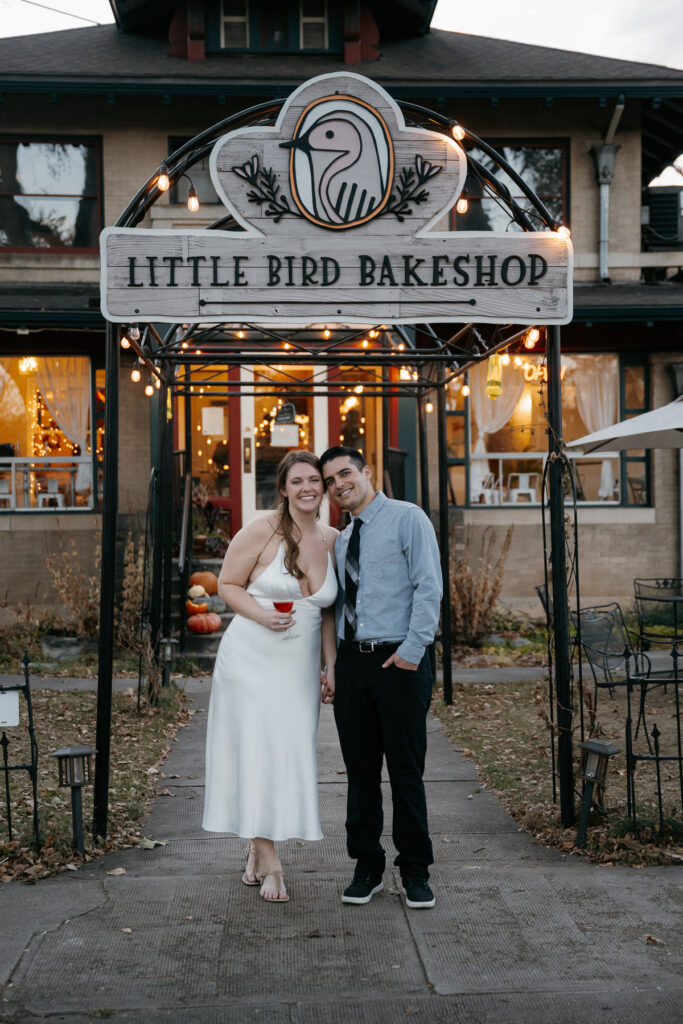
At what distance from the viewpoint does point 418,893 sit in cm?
436

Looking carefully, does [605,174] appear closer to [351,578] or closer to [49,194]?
[49,194]

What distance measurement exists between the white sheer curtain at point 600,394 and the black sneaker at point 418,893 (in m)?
10.3

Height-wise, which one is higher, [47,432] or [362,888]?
[47,432]

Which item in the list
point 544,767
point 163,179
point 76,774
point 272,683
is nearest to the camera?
point 272,683

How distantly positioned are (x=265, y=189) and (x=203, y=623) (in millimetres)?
7146

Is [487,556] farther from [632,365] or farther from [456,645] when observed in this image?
[632,365]

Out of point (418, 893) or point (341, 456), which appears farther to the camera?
point (341, 456)

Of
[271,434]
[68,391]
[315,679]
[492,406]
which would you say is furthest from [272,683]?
[492,406]

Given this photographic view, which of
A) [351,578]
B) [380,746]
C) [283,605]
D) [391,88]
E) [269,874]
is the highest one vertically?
[391,88]

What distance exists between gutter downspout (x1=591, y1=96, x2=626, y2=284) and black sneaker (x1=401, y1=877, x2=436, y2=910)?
439 inches

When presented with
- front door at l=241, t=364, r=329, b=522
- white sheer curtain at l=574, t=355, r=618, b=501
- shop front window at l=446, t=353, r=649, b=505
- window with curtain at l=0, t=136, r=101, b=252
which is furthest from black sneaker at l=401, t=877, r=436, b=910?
window with curtain at l=0, t=136, r=101, b=252

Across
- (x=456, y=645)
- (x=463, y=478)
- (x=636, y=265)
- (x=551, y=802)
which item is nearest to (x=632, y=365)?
(x=636, y=265)

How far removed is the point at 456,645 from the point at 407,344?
13.6 ft

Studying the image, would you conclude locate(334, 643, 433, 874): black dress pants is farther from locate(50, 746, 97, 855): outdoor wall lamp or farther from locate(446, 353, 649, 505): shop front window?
locate(446, 353, 649, 505): shop front window
